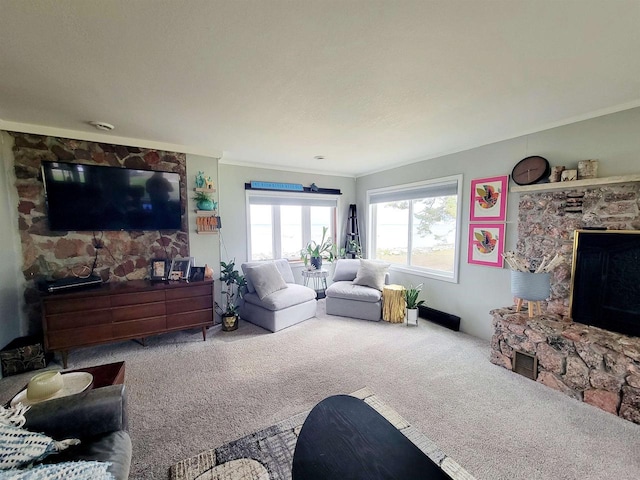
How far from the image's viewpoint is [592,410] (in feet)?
6.63

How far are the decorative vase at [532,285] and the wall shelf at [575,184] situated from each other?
0.85 m

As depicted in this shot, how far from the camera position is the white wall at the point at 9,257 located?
250 centimetres

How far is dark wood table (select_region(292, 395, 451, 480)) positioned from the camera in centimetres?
109

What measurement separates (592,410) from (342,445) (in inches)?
86.0

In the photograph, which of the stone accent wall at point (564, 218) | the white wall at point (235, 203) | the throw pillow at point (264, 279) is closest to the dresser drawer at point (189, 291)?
the throw pillow at point (264, 279)

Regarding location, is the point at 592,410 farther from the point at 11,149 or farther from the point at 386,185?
the point at 11,149

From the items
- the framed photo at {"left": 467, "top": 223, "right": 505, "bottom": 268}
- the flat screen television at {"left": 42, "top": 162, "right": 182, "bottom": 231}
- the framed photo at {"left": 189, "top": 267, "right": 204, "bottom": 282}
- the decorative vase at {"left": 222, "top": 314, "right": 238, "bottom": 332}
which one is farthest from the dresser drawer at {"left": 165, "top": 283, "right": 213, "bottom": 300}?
the framed photo at {"left": 467, "top": 223, "right": 505, "bottom": 268}

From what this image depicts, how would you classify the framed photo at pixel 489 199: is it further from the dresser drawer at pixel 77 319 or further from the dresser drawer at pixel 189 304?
the dresser drawer at pixel 77 319

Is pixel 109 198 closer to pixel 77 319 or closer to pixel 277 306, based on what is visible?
pixel 77 319

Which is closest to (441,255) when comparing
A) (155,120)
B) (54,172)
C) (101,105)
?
(155,120)

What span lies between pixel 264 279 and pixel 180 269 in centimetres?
108

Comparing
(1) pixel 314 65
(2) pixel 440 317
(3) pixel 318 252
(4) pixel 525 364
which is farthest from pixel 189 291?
(4) pixel 525 364

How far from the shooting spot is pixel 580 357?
7.02 ft

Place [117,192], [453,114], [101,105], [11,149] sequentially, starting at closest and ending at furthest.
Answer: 1. [101,105]
2. [453,114]
3. [11,149]
4. [117,192]
